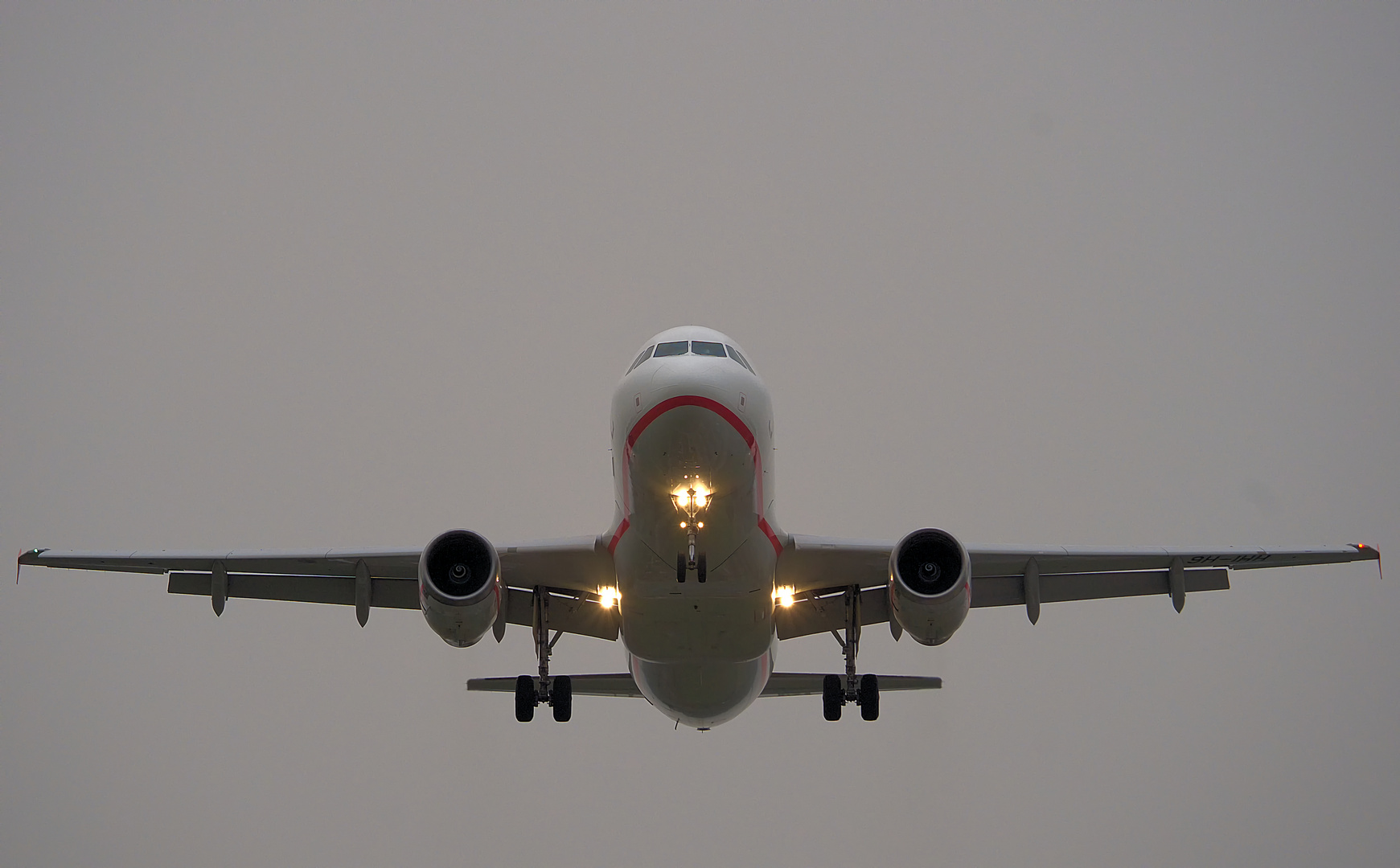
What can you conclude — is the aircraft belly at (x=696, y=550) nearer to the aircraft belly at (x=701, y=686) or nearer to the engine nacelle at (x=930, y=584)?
the aircraft belly at (x=701, y=686)

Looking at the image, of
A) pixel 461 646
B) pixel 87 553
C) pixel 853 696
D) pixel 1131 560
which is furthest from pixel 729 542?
pixel 87 553

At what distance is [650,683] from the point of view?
19.4 meters

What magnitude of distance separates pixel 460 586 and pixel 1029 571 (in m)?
9.52

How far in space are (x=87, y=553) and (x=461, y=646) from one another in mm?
7135

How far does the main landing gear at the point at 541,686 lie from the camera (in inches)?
774

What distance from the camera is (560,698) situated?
20.2 m

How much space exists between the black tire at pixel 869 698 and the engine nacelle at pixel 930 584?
3.52 metres

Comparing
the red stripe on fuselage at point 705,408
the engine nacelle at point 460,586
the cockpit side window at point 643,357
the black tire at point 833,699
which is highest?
the cockpit side window at point 643,357

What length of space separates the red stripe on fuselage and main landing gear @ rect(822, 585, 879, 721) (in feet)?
13.6

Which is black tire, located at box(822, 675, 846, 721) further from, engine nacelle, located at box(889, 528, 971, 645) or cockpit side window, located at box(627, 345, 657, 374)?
cockpit side window, located at box(627, 345, 657, 374)

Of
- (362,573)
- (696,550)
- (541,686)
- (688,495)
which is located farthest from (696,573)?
(362,573)

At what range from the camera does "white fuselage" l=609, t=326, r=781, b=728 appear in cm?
1428

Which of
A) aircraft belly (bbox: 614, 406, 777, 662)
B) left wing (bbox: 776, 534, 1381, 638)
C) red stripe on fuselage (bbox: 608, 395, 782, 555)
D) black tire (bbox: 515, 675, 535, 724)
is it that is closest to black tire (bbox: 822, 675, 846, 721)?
left wing (bbox: 776, 534, 1381, 638)

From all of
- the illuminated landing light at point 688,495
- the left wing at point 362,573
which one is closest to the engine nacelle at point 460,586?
the left wing at point 362,573
